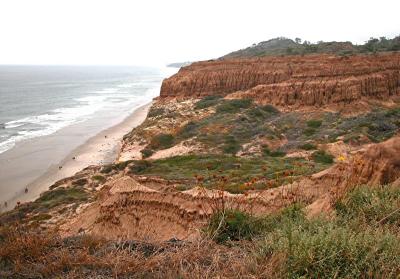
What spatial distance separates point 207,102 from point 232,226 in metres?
43.2

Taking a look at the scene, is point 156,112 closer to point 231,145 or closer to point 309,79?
point 309,79

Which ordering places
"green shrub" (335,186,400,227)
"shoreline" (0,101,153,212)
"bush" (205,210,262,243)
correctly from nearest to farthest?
"green shrub" (335,186,400,227), "bush" (205,210,262,243), "shoreline" (0,101,153,212)

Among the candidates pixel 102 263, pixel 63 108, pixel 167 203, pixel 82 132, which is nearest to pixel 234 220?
pixel 102 263

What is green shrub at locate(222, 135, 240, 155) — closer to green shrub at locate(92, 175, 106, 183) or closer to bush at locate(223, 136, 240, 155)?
bush at locate(223, 136, 240, 155)

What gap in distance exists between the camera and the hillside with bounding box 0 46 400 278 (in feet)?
17.7

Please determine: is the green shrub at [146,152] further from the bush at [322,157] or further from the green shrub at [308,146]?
the bush at [322,157]

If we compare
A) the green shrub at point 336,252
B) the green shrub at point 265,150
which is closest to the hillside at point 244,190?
the green shrub at point 336,252

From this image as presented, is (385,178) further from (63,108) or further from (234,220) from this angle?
(63,108)

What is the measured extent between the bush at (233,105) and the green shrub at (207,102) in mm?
2376

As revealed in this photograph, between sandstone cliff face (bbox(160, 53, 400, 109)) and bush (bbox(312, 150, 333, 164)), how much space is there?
51.1ft

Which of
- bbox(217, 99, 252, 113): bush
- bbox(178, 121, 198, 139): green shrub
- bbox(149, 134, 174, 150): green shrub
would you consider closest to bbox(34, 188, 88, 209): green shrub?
bbox(149, 134, 174, 150): green shrub

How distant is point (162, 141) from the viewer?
37.5 metres

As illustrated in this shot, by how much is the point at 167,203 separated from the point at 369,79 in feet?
117

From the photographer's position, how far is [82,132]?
52406 millimetres
